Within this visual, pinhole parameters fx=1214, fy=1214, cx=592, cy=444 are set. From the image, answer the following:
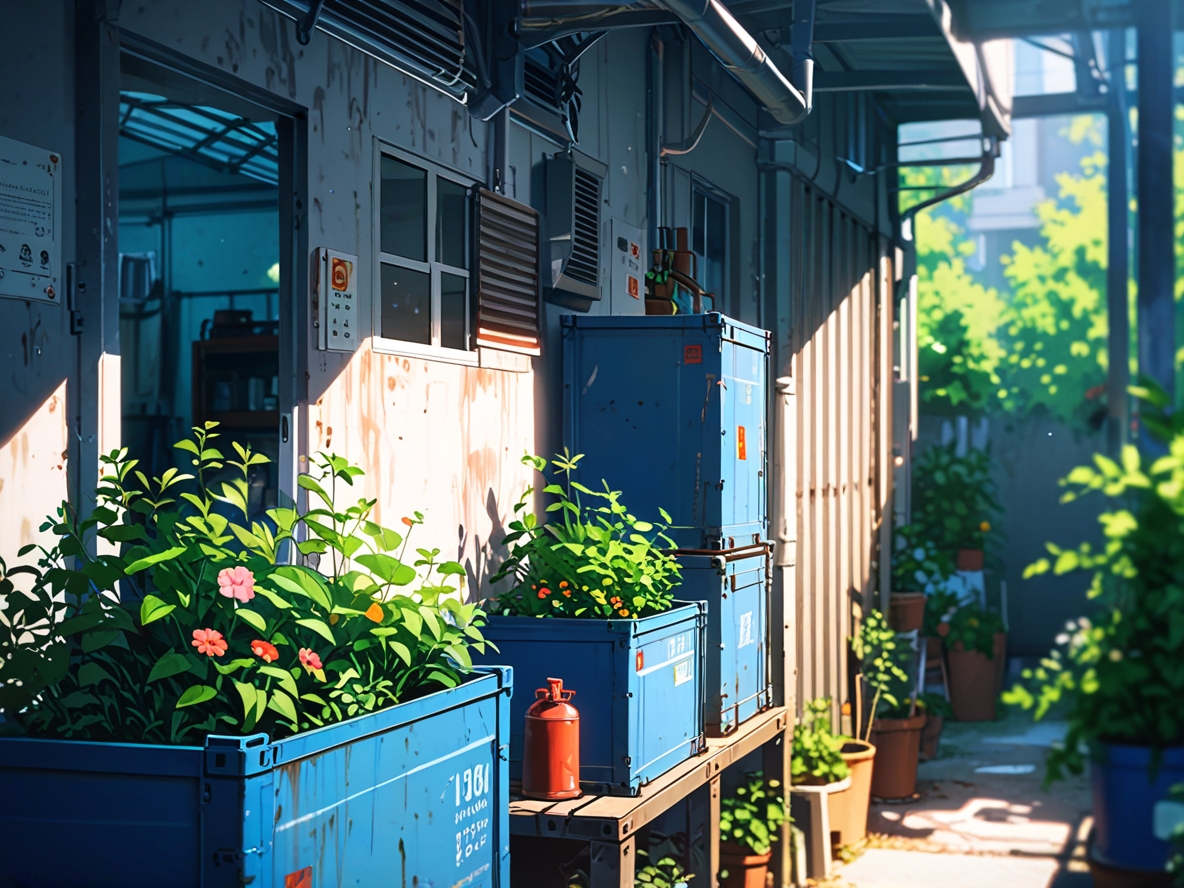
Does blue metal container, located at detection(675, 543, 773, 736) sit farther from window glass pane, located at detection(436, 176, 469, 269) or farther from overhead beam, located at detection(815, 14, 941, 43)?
overhead beam, located at detection(815, 14, 941, 43)

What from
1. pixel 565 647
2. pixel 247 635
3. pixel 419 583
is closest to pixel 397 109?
pixel 419 583

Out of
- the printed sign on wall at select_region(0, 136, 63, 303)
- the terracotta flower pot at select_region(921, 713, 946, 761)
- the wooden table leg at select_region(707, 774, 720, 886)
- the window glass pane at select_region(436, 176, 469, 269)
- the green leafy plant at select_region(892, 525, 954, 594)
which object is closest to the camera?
the printed sign on wall at select_region(0, 136, 63, 303)

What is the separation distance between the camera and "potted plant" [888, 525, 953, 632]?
8406 millimetres

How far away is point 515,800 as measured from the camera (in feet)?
11.1

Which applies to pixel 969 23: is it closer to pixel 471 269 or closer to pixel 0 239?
pixel 0 239

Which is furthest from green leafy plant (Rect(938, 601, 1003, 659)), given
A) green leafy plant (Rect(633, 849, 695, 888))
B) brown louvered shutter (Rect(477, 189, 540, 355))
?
brown louvered shutter (Rect(477, 189, 540, 355))

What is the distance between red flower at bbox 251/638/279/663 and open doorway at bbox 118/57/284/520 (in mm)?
4274

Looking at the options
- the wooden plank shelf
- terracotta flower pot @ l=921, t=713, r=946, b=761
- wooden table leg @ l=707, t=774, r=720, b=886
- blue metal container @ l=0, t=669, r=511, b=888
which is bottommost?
terracotta flower pot @ l=921, t=713, r=946, b=761

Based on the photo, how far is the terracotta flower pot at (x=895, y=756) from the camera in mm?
6875

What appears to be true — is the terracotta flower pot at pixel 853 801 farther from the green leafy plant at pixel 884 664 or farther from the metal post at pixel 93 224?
the metal post at pixel 93 224

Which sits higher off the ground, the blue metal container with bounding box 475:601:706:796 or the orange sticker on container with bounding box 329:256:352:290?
the orange sticker on container with bounding box 329:256:352:290

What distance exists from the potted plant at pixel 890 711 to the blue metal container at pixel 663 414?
9.08ft

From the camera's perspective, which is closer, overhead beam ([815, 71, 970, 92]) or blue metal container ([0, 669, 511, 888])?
blue metal container ([0, 669, 511, 888])

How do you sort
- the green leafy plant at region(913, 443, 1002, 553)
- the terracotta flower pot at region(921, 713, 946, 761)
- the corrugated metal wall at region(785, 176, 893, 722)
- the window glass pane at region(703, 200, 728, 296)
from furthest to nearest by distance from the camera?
1. the green leafy plant at region(913, 443, 1002, 553)
2. the terracotta flower pot at region(921, 713, 946, 761)
3. the corrugated metal wall at region(785, 176, 893, 722)
4. the window glass pane at region(703, 200, 728, 296)
